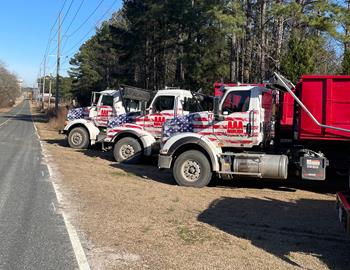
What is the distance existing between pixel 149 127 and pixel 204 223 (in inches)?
370

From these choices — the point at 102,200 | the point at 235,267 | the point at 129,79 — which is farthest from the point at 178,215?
the point at 129,79

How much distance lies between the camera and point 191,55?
32094 millimetres

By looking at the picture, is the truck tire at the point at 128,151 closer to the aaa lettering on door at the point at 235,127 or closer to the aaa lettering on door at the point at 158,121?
the aaa lettering on door at the point at 158,121

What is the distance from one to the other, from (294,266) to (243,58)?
25.0 m

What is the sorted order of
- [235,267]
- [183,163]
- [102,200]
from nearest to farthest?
[235,267], [102,200], [183,163]

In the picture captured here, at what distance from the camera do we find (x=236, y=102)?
42.0ft

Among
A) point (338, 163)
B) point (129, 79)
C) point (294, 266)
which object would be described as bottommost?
point (294, 266)

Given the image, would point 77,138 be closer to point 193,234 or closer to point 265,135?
point 265,135

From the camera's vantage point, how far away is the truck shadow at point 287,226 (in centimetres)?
686

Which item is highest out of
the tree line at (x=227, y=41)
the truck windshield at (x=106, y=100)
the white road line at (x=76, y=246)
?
the tree line at (x=227, y=41)

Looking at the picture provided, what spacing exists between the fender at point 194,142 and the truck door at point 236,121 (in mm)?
382

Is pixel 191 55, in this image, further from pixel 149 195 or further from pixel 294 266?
pixel 294 266

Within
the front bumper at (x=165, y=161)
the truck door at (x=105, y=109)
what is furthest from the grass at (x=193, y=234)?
the truck door at (x=105, y=109)

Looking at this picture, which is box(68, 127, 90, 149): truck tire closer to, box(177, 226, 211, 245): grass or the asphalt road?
the asphalt road
